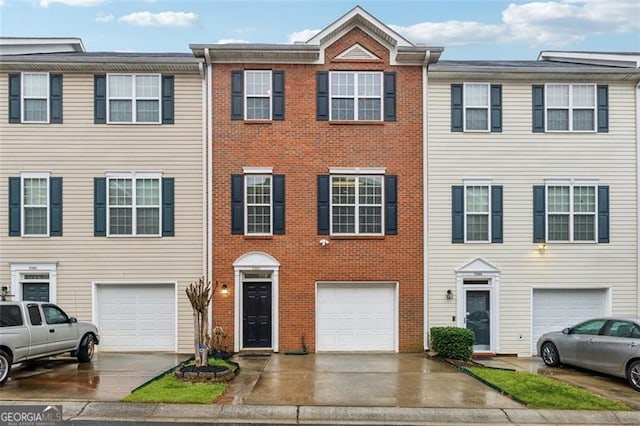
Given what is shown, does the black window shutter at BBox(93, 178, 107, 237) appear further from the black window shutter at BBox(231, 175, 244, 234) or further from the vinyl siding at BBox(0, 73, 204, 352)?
the black window shutter at BBox(231, 175, 244, 234)

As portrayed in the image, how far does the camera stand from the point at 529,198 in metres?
18.5

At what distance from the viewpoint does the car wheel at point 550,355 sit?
1573cm

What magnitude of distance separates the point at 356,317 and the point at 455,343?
3288 mm

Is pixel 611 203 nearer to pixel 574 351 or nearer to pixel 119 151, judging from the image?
pixel 574 351

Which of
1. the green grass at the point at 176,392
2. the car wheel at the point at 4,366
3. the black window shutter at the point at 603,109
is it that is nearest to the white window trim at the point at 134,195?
the car wheel at the point at 4,366

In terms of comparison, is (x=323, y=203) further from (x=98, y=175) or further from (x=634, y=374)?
(x=634, y=374)

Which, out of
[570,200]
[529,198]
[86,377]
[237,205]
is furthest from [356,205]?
[86,377]

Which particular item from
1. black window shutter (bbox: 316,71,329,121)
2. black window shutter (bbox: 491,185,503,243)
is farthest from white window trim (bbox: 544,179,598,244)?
black window shutter (bbox: 316,71,329,121)

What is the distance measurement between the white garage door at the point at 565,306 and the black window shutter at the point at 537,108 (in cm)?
528

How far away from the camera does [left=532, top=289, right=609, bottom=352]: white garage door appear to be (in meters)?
18.6

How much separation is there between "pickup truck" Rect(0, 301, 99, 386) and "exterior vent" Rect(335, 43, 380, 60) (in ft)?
36.6

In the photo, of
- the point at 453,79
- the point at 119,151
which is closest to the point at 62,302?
the point at 119,151

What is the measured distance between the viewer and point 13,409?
10539mm

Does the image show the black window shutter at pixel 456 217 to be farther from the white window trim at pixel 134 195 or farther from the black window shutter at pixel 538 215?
the white window trim at pixel 134 195
